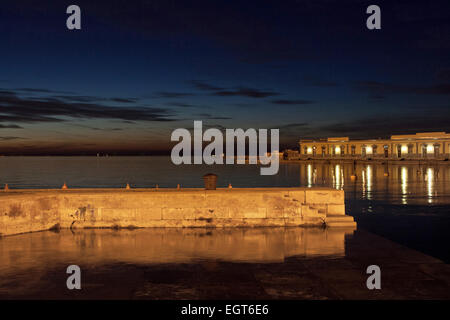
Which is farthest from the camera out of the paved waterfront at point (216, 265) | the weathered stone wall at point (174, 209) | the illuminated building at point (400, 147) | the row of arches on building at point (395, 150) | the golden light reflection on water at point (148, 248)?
the row of arches on building at point (395, 150)

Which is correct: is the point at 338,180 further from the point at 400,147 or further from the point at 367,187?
the point at 400,147

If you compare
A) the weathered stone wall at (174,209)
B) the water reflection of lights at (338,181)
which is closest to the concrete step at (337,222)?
the weathered stone wall at (174,209)

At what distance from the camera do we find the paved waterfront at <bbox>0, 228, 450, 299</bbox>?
872 cm

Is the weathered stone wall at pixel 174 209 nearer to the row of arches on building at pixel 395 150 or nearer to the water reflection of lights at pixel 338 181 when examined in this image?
the water reflection of lights at pixel 338 181

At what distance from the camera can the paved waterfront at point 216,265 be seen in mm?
8719

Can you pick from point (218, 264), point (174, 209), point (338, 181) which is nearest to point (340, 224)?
point (174, 209)

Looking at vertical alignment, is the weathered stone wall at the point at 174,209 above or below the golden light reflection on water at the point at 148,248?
above

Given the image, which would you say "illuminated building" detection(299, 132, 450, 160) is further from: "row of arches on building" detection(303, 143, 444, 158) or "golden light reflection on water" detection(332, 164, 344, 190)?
"golden light reflection on water" detection(332, 164, 344, 190)

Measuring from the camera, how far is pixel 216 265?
A: 10.9 m
